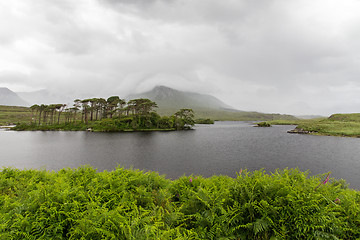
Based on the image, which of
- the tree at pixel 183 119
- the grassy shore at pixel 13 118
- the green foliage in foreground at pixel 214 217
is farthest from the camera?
the grassy shore at pixel 13 118

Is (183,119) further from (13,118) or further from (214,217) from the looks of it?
(13,118)

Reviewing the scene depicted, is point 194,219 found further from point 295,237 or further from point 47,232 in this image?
point 47,232

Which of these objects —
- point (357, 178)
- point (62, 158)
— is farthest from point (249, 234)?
point (62, 158)

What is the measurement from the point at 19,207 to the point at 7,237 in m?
1.10

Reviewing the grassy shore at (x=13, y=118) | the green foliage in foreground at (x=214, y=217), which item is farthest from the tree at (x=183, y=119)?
the grassy shore at (x=13, y=118)

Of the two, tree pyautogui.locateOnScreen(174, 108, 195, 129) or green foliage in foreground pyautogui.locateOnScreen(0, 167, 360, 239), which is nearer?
green foliage in foreground pyautogui.locateOnScreen(0, 167, 360, 239)

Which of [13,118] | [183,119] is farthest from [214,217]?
[13,118]

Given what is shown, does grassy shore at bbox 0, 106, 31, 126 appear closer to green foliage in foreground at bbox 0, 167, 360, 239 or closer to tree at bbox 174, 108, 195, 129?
tree at bbox 174, 108, 195, 129

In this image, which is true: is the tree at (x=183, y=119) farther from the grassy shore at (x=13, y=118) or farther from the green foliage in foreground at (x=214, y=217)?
the grassy shore at (x=13, y=118)

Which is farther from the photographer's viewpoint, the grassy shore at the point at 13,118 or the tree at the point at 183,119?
the grassy shore at the point at 13,118

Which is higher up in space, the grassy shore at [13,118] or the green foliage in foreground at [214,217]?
the grassy shore at [13,118]

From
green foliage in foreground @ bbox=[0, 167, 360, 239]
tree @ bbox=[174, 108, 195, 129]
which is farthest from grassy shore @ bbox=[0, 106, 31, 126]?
green foliage in foreground @ bbox=[0, 167, 360, 239]

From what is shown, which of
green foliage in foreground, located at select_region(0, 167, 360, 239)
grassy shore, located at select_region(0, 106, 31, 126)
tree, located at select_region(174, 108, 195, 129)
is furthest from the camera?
grassy shore, located at select_region(0, 106, 31, 126)

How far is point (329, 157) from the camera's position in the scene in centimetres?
2834
